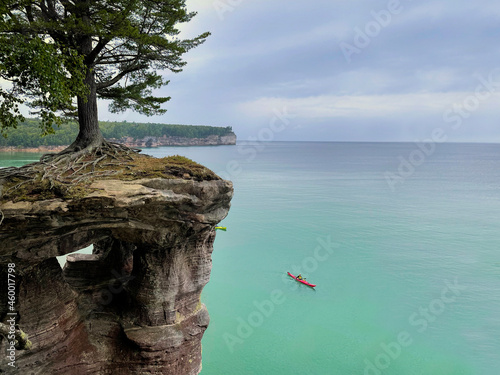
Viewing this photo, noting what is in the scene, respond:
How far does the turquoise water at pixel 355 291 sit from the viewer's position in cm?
1797

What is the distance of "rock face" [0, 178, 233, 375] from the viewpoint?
8.38m

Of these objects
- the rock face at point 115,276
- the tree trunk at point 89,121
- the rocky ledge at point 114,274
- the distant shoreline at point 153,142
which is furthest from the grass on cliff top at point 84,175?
the distant shoreline at point 153,142

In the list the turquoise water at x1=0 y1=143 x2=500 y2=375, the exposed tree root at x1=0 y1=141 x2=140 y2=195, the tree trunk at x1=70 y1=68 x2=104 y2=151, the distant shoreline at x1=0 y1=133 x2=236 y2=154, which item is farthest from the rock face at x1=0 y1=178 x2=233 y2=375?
the distant shoreline at x1=0 y1=133 x2=236 y2=154

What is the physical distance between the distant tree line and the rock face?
2.26 meters

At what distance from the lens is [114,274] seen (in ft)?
40.0

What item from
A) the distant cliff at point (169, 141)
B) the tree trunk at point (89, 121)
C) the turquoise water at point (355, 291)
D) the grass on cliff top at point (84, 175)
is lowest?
the turquoise water at point (355, 291)

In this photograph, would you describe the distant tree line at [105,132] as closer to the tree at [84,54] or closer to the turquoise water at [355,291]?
the tree at [84,54]

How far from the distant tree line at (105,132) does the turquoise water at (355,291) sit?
14554 mm

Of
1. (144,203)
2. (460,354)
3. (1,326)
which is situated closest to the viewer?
(1,326)

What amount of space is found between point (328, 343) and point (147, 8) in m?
18.2

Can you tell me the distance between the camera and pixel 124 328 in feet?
35.2

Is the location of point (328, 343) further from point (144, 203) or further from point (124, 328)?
point (144, 203)

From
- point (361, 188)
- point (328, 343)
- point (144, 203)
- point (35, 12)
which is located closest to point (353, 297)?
point (328, 343)

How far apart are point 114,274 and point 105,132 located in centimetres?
8237
